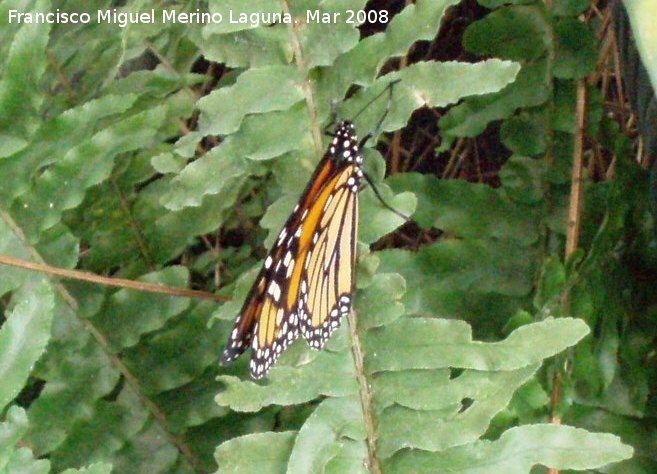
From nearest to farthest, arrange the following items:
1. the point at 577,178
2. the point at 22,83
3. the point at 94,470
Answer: the point at 94,470, the point at 22,83, the point at 577,178

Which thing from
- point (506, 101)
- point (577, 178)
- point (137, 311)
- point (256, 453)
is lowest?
point (256, 453)

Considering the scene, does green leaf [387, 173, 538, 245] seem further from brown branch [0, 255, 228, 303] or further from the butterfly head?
brown branch [0, 255, 228, 303]

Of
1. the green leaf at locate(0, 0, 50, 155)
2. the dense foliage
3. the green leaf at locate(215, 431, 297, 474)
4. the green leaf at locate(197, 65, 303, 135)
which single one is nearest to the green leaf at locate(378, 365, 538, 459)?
the dense foliage

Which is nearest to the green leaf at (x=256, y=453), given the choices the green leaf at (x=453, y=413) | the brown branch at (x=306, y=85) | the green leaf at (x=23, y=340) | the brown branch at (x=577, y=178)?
the green leaf at (x=453, y=413)

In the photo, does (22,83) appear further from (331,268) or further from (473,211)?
(473,211)

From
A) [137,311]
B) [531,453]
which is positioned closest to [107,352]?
[137,311]

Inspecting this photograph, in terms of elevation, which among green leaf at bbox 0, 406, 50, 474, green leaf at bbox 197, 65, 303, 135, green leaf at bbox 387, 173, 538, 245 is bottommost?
green leaf at bbox 0, 406, 50, 474
